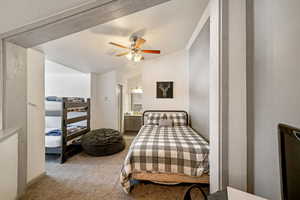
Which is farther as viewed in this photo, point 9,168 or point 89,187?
point 89,187

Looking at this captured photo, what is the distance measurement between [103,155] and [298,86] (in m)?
3.34

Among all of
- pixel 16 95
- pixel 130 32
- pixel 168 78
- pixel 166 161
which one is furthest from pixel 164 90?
pixel 16 95

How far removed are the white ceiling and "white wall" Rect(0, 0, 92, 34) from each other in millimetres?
1158

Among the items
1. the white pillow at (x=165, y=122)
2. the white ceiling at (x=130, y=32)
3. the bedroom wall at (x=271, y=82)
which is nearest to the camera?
the bedroom wall at (x=271, y=82)

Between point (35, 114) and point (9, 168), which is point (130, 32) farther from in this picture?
point (9, 168)

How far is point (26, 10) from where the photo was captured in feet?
3.60

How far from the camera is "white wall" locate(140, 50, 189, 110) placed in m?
4.25

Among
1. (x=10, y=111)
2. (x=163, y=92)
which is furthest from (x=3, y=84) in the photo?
(x=163, y=92)

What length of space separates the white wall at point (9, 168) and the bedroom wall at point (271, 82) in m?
1.93

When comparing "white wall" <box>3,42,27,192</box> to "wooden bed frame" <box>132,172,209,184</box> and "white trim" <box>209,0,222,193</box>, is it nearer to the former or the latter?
"wooden bed frame" <box>132,172,209,184</box>

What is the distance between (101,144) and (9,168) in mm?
1949

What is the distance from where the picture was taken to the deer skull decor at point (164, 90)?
169 inches

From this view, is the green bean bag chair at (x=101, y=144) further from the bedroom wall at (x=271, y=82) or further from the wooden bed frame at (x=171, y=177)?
the bedroom wall at (x=271, y=82)

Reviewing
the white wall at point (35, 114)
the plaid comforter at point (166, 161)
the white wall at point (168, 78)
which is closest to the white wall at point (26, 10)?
the white wall at point (35, 114)
